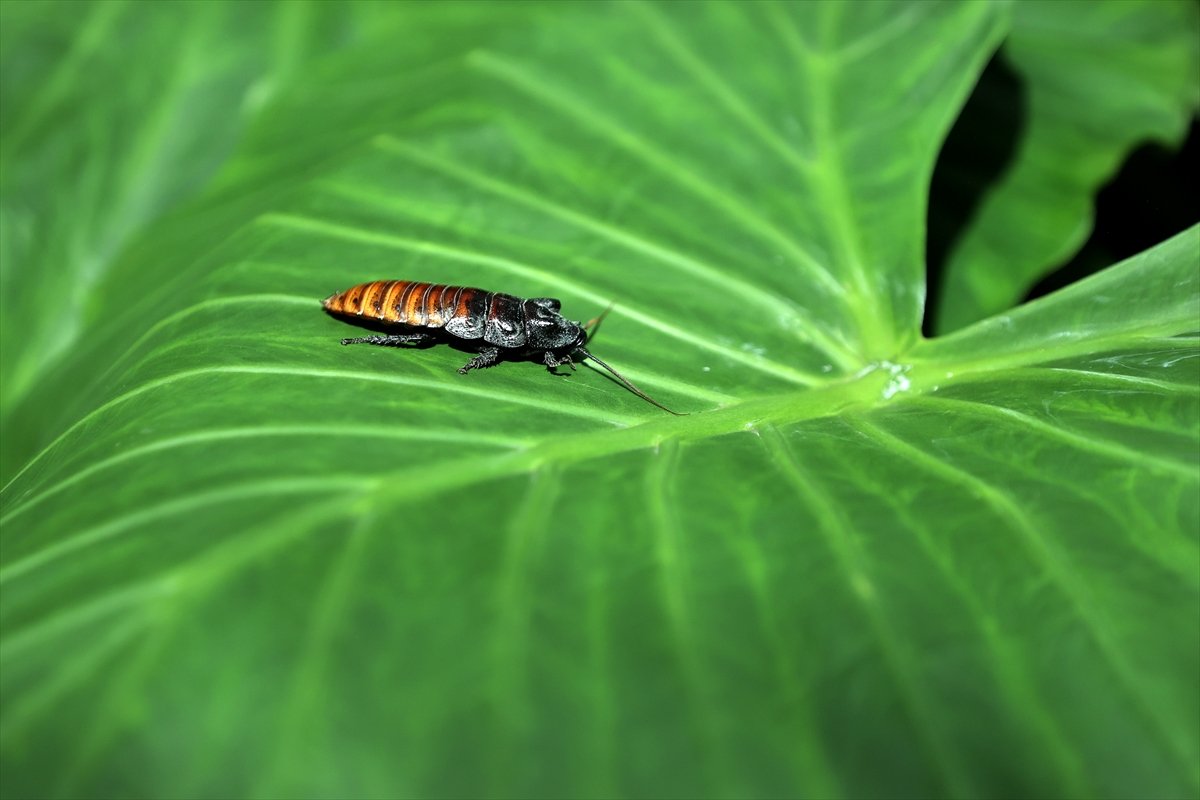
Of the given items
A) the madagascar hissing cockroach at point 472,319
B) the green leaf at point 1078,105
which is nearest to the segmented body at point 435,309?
the madagascar hissing cockroach at point 472,319

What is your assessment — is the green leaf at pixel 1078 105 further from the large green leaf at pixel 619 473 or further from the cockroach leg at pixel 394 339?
the cockroach leg at pixel 394 339

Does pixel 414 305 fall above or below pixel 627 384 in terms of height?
above

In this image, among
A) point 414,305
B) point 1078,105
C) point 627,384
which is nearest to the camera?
point 627,384

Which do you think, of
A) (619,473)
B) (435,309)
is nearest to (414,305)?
(435,309)

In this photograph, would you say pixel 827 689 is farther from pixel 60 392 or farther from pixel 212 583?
pixel 60 392

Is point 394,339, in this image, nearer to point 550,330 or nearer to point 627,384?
point 550,330

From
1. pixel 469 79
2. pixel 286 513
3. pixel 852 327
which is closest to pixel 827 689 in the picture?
pixel 286 513
